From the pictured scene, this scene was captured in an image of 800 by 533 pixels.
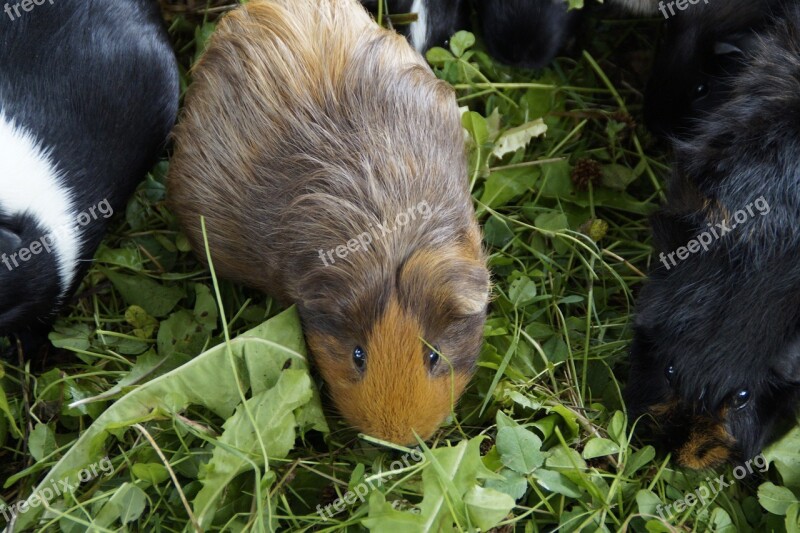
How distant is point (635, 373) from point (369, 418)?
82 cm

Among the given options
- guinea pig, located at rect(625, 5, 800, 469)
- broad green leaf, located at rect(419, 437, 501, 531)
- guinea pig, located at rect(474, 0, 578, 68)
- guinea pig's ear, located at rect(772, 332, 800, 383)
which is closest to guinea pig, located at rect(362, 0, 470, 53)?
guinea pig, located at rect(474, 0, 578, 68)

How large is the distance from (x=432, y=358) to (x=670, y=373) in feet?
2.14

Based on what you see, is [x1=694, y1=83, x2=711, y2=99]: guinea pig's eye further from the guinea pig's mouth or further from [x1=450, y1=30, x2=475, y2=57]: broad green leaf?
the guinea pig's mouth

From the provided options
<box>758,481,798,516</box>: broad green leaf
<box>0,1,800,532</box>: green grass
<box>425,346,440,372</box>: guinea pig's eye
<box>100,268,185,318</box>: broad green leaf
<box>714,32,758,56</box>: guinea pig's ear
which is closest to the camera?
<box>425,346,440,372</box>: guinea pig's eye

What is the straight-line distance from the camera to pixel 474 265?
2.24m

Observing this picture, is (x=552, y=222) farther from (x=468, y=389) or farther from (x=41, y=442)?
(x=41, y=442)

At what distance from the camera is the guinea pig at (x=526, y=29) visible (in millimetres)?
2811

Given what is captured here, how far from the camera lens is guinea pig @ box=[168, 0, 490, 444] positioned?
2.15 m

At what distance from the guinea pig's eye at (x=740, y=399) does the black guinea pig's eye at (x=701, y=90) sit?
1082 millimetres

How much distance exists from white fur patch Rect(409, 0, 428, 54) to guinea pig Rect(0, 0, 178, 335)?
82 cm

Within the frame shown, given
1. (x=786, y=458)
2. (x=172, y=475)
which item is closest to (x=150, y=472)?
(x=172, y=475)

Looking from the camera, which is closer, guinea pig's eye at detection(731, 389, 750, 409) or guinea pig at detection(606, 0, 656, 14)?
guinea pig's eye at detection(731, 389, 750, 409)

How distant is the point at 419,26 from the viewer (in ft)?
9.34

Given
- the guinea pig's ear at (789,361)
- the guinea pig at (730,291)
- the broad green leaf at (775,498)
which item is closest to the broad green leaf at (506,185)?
the guinea pig at (730,291)
